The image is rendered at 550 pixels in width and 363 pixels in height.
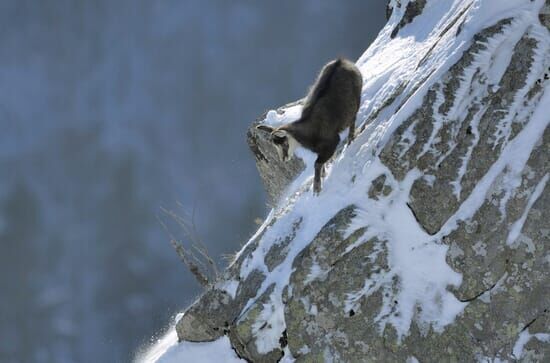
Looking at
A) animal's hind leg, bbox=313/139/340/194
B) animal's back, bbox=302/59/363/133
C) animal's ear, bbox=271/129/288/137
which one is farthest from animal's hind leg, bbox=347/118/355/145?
animal's ear, bbox=271/129/288/137

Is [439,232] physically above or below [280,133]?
below

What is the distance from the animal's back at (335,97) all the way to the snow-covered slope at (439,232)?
634 millimetres

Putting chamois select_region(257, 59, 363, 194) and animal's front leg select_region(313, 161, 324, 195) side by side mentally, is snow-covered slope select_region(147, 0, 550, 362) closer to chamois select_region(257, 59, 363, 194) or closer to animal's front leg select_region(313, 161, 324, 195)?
animal's front leg select_region(313, 161, 324, 195)

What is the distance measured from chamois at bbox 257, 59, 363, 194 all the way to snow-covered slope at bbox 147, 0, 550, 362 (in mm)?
537

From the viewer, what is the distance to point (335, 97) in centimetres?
1167

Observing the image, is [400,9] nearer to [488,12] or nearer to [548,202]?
[488,12]

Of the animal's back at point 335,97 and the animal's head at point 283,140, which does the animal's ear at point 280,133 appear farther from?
the animal's back at point 335,97

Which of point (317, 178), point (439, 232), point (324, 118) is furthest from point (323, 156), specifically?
point (439, 232)

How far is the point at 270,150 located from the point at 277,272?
6741 millimetres

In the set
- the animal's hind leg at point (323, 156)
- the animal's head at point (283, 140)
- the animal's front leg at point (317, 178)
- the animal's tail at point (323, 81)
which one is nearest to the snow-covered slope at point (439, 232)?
the animal's front leg at point (317, 178)

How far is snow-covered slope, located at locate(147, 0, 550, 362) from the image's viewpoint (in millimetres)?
10328

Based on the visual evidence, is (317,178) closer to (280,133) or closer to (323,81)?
(280,133)

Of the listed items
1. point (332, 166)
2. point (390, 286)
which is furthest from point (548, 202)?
point (332, 166)

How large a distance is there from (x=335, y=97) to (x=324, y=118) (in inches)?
19.5
